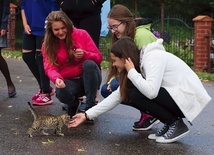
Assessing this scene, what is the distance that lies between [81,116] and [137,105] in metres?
0.53

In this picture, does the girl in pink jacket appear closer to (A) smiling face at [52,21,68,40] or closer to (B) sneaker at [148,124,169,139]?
(A) smiling face at [52,21,68,40]

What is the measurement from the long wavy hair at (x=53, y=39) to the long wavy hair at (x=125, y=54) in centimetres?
85

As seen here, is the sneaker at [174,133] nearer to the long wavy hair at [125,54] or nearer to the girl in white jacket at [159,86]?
the girl in white jacket at [159,86]

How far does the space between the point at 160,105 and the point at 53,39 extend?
4.66 feet

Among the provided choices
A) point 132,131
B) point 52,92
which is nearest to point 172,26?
point 52,92

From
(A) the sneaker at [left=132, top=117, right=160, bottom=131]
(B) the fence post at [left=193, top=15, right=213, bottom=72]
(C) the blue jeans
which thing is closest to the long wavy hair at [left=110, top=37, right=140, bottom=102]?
(A) the sneaker at [left=132, top=117, right=160, bottom=131]

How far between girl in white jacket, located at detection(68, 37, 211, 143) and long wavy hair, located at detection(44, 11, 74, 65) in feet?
2.83

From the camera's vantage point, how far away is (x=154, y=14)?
3331 cm

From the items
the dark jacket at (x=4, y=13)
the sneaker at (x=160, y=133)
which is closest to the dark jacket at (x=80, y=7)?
the dark jacket at (x=4, y=13)

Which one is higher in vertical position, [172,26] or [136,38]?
[136,38]

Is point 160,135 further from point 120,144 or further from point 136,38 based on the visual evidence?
point 136,38

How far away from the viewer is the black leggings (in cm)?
507

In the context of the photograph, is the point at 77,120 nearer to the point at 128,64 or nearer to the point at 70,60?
the point at 128,64

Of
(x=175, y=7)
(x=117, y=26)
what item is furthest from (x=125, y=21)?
(x=175, y=7)
